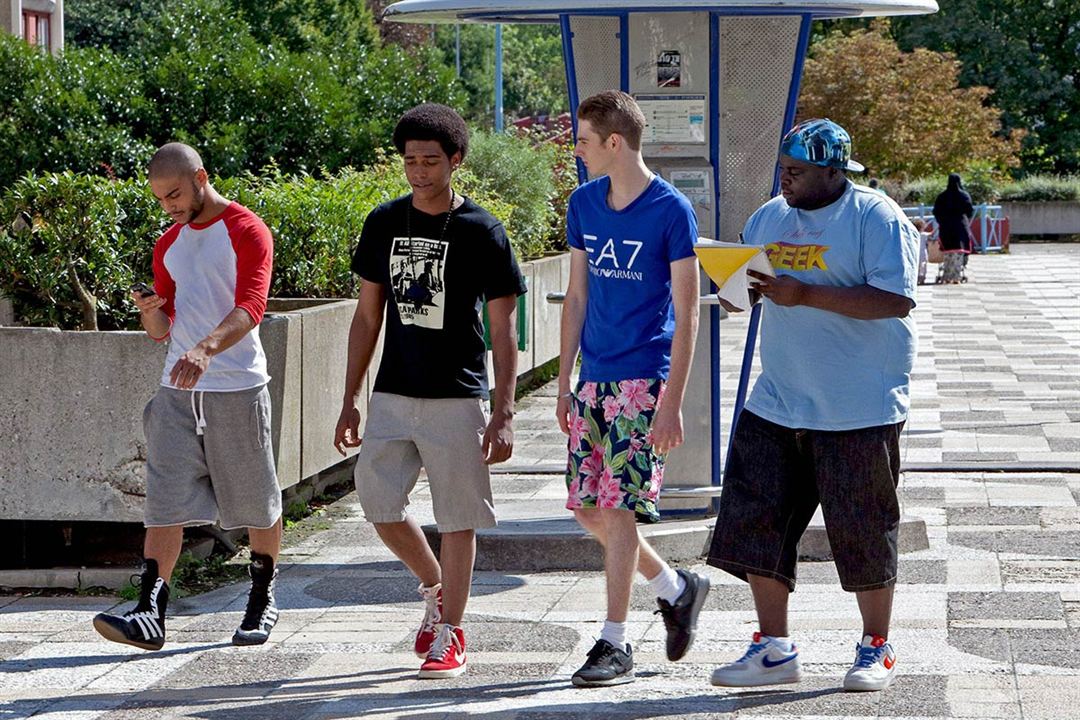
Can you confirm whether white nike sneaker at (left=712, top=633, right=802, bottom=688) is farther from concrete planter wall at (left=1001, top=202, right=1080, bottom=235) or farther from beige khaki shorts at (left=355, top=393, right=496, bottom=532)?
concrete planter wall at (left=1001, top=202, right=1080, bottom=235)

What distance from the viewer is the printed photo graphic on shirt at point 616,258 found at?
5.17 m

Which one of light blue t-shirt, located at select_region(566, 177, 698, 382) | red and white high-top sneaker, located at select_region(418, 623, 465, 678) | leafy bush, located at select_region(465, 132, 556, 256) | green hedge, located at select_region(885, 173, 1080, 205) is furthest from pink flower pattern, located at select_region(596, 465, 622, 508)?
green hedge, located at select_region(885, 173, 1080, 205)

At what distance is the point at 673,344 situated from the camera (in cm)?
512

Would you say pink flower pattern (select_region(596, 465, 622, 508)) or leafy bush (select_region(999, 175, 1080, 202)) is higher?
leafy bush (select_region(999, 175, 1080, 202))

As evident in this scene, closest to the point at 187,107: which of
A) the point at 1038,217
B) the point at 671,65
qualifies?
the point at 671,65

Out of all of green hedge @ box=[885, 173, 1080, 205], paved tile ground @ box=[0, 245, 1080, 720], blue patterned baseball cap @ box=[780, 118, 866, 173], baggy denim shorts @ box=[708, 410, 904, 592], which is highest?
green hedge @ box=[885, 173, 1080, 205]

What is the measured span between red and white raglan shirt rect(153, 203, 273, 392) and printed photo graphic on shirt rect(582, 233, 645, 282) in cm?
112

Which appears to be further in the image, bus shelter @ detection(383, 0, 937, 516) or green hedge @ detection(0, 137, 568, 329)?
bus shelter @ detection(383, 0, 937, 516)

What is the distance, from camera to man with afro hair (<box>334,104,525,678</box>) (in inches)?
210

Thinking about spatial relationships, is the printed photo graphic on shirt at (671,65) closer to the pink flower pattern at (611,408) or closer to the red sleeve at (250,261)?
the red sleeve at (250,261)

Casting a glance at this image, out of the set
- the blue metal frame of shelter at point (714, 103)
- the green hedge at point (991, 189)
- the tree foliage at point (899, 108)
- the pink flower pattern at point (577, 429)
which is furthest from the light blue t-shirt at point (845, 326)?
the tree foliage at point (899, 108)

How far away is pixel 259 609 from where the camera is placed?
230 inches

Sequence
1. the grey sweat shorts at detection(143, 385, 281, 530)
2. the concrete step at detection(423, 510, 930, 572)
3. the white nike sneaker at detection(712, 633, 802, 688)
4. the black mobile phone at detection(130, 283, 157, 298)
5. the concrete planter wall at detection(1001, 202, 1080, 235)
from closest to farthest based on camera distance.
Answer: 1. the white nike sneaker at detection(712, 633, 802, 688)
2. the black mobile phone at detection(130, 283, 157, 298)
3. the grey sweat shorts at detection(143, 385, 281, 530)
4. the concrete step at detection(423, 510, 930, 572)
5. the concrete planter wall at detection(1001, 202, 1080, 235)

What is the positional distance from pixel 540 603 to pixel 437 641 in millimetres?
1077
